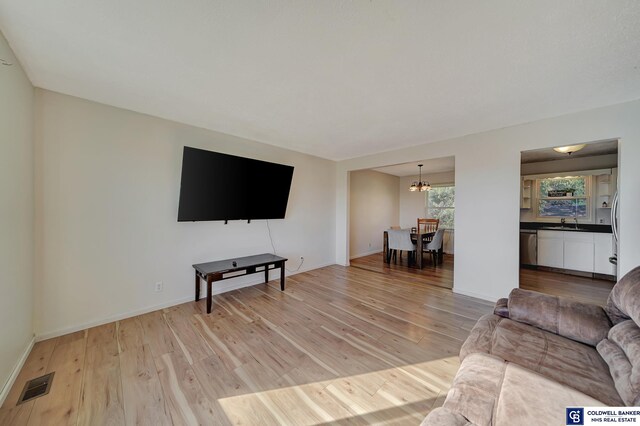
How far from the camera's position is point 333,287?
3.73 meters

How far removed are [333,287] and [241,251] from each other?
1587mm

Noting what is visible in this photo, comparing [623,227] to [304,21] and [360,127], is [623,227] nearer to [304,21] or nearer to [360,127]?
[360,127]

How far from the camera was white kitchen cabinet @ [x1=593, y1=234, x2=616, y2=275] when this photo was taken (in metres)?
3.89

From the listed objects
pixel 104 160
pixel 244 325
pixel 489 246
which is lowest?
pixel 244 325

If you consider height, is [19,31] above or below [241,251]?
above

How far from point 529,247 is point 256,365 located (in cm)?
568

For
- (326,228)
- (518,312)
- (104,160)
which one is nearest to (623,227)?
(518,312)

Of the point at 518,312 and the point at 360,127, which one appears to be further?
the point at 360,127

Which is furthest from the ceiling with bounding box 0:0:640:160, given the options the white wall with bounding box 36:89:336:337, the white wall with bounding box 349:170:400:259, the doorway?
the white wall with bounding box 349:170:400:259

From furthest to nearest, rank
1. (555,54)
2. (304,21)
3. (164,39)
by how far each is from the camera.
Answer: (555,54), (164,39), (304,21)

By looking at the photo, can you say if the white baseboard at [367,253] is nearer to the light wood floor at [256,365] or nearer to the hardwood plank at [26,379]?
the light wood floor at [256,365]

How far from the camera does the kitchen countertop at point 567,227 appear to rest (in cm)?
414

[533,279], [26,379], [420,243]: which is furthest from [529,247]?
[26,379]

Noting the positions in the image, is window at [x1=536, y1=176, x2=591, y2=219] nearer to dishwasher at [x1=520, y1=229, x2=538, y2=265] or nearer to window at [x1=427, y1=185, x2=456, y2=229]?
dishwasher at [x1=520, y1=229, x2=538, y2=265]
